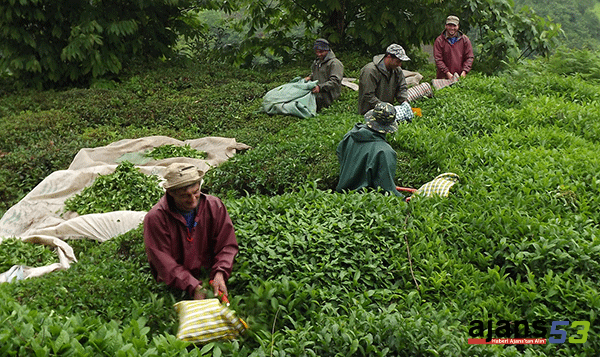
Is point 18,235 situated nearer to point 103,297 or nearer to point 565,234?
point 103,297

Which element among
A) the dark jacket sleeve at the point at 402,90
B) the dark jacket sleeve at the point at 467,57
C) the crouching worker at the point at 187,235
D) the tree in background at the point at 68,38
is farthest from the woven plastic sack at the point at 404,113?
the tree in background at the point at 68,38

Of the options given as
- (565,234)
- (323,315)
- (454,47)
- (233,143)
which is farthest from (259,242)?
(454,47)

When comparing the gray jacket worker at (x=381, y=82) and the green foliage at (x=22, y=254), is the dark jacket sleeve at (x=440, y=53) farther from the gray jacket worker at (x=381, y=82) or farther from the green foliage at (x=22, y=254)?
the green foliage at (x=22, y=254)

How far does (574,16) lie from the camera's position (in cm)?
2147

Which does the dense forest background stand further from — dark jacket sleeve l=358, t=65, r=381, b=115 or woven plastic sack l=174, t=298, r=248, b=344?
woven plastic sack l=174, t=298, r=248, b=344

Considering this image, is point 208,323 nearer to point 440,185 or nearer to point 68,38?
point 440,185

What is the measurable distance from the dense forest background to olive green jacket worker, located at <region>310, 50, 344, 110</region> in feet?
38.2

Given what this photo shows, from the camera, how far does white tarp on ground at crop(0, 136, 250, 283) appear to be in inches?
232

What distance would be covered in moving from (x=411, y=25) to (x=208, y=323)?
1106cm

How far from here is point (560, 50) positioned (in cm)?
1240

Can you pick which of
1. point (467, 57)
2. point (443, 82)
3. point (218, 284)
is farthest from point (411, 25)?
point (218, 284)

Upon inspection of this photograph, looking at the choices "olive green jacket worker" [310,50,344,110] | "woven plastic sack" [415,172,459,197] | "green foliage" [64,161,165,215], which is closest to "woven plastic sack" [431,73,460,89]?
"olive green jacket worker" [310,50,344,110]

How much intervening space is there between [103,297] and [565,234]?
352 centimetres

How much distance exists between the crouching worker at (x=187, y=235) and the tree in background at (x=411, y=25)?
9.44 m
